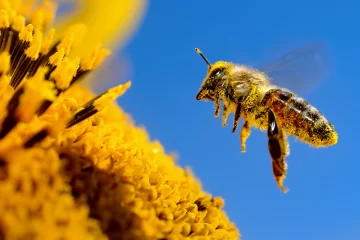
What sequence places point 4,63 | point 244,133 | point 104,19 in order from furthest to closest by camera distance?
point 104,19
point 244,133
point 4,63

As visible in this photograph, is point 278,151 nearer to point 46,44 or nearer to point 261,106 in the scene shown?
point 261,106

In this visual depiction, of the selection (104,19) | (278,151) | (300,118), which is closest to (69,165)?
(278,151)

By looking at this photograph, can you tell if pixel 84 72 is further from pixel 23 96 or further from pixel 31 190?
pixel 31 190

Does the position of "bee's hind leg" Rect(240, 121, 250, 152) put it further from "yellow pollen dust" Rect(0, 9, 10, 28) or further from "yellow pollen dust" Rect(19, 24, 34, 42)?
"yellow pollen dust" Rect(0, 9, 10, 28)

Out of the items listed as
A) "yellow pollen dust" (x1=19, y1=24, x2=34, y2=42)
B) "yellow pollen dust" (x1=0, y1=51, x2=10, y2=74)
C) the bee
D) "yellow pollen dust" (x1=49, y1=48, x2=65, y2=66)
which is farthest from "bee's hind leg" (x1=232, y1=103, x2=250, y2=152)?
"yellow pollen dust" (x1=0, y1=51, x2=10, y2=74)

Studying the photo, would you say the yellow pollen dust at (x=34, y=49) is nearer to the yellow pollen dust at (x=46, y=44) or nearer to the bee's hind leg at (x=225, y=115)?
the yellow pollen dust at (x=46, y=44)

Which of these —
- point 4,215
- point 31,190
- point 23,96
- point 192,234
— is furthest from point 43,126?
point 192,234
